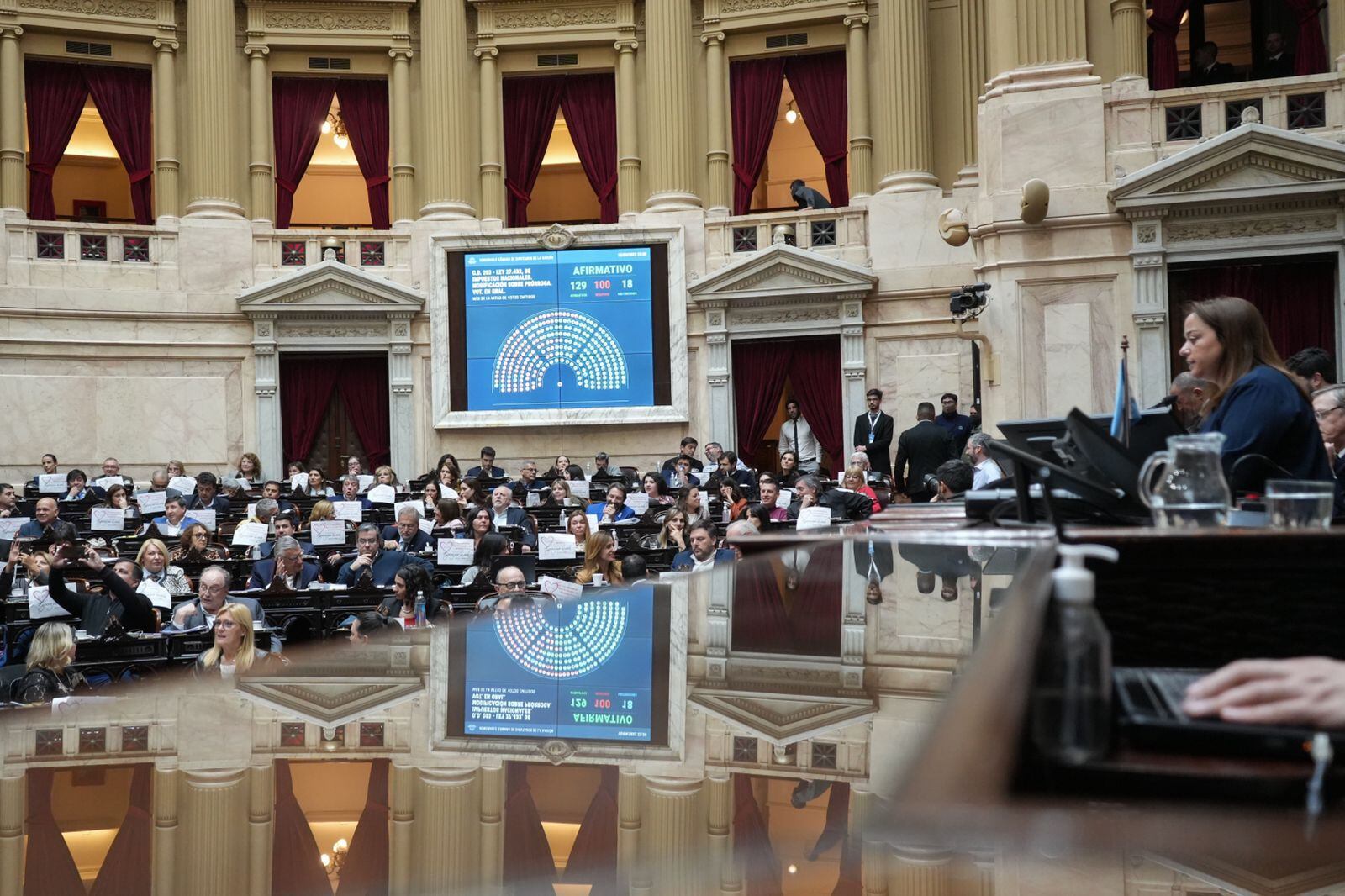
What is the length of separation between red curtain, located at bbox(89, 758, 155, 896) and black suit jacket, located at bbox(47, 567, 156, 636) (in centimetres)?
616

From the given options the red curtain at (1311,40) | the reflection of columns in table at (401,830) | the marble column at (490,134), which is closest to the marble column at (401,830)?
the reflection of columns in table at (401,830)

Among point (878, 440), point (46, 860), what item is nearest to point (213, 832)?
point (46, 860)

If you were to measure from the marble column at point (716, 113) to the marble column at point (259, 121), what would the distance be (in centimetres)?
690

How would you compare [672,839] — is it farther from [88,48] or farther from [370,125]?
[88,48]

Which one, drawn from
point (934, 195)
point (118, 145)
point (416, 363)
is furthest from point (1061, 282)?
point (118, 145)

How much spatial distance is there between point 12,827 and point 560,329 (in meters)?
17.4

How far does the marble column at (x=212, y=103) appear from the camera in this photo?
19.0 m

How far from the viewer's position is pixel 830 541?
414 centimetres

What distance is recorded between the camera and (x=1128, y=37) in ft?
44.4

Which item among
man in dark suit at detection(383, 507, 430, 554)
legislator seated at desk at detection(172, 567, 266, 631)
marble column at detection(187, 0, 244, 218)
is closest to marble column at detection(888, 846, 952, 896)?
legislator seated at desk at detection(172, 567, 266, 631)

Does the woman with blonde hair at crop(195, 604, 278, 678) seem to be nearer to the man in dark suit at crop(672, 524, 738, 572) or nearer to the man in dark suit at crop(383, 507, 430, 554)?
the man in dark suit at crop(672, 524, 738, 572)

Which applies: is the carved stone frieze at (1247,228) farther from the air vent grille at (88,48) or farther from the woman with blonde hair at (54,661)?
the air vent grille at (88,48)

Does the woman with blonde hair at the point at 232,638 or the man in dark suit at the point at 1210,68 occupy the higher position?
the man in dark suit at the point at 1210,68

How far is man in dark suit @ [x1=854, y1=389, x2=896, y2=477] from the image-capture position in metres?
15.9
